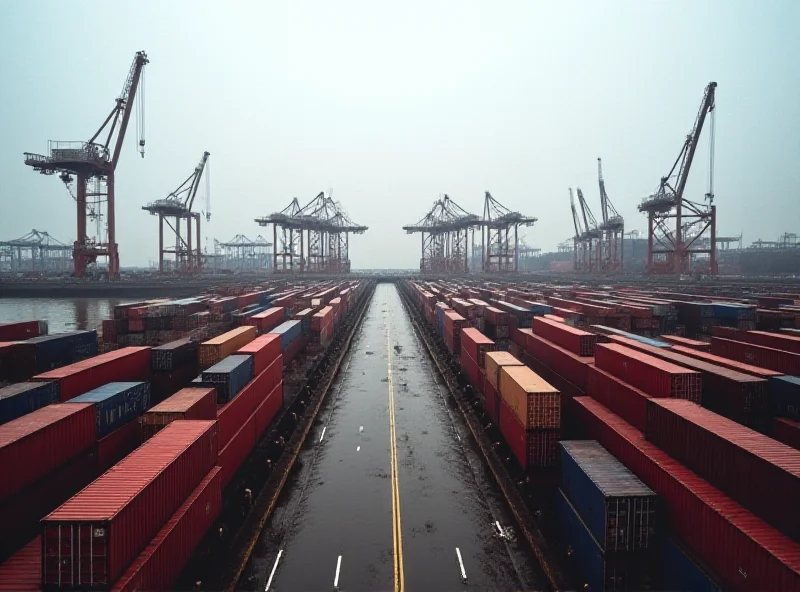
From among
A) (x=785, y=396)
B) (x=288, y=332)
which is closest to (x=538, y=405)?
(x=785, y=396)

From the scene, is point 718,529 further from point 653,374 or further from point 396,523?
point 396,523

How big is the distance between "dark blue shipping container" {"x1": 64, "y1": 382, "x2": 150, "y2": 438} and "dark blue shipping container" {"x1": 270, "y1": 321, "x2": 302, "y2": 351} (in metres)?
11.6

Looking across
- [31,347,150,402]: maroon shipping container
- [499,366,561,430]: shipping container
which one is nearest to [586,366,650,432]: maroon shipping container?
[499,366,561,430]: shipping container

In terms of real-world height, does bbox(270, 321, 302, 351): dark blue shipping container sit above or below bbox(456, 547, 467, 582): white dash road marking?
above

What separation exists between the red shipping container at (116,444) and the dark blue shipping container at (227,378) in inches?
107

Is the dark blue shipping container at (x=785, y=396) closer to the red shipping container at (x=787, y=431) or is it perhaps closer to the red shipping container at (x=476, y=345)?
the red shipping container at (x=787, y=431)

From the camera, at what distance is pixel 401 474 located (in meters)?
18.5

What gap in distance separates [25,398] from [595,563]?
16.2 meters

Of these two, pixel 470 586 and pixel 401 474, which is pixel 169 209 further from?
pixel 470 586

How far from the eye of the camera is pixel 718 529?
912 centimetres

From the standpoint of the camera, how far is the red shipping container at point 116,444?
45.6 feet

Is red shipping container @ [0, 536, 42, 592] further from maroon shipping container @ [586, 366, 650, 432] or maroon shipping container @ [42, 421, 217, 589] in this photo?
maroon shipping container @ [586, 366, 650, 432]

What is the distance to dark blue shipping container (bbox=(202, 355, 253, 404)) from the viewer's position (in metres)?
17.0

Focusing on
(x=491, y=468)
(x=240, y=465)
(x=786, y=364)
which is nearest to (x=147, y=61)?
(x=240, y=465)
